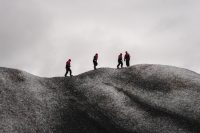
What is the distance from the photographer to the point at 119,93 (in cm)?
5675

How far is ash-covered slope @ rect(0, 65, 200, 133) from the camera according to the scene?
50.5m

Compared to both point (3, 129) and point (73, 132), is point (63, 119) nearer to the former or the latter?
point (73, 132)

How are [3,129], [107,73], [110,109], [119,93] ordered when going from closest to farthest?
[3,129]
[110,109]
[119,93]
[107,73]

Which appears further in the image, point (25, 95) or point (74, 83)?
point (74, 83)

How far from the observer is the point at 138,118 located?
51781 millimetres

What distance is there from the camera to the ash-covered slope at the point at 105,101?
166ft

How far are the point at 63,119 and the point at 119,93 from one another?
901cm

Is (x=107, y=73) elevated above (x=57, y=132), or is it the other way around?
(x=107, y=73)

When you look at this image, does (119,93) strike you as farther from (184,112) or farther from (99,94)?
(184,112)

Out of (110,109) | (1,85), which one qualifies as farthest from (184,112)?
(1,85)

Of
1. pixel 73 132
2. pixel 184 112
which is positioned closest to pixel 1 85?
pixel 73 132

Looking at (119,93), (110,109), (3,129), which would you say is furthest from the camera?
(119,93)

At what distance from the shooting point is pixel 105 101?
54719mm

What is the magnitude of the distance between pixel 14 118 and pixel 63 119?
603 cm
